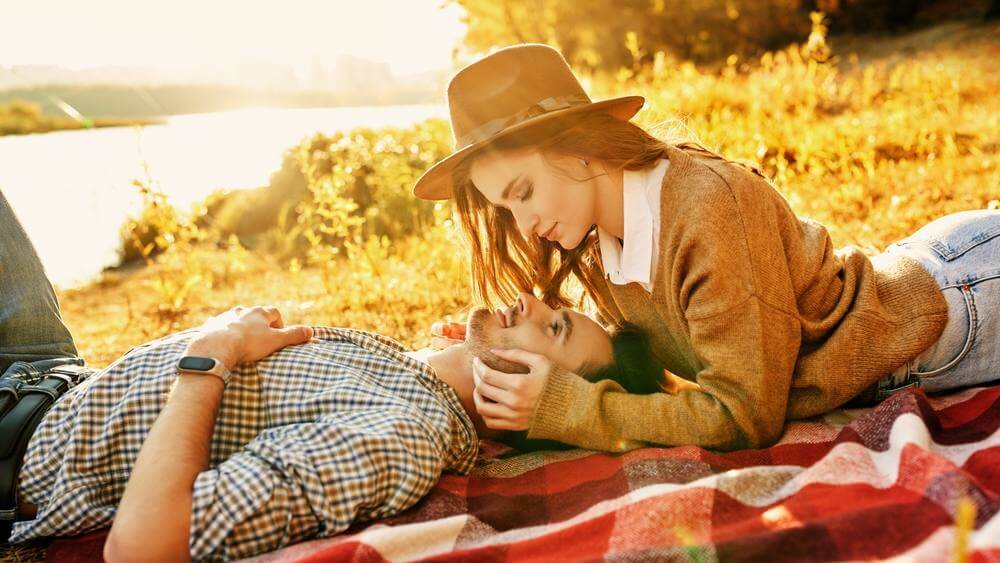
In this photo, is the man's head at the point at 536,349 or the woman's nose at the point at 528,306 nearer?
the man's head at the point at 536,349

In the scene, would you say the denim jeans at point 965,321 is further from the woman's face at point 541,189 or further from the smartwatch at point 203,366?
the smartwatch at point 203,366

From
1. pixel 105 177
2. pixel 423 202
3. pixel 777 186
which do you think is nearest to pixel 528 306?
pixel 777 186

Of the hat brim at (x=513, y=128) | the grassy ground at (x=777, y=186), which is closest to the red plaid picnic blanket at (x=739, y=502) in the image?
the hat brim at (x=513, y=128)

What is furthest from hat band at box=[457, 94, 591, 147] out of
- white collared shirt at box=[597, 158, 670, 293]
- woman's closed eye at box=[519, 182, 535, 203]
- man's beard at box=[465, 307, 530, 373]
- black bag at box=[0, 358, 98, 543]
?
black bag at box=[0, 358, 98, 543]

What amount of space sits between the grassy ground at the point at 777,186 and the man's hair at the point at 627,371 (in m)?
0.86

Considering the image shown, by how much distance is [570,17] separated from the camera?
63.0 feet

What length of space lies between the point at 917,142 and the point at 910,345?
4850 millimetres

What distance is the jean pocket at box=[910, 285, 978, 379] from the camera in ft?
8.77

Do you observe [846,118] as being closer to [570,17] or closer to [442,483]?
[442,483]

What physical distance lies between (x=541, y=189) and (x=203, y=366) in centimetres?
121

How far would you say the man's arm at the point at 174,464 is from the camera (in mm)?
1938

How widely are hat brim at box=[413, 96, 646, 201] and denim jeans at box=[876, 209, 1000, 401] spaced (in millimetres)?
1213

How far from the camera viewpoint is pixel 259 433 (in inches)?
91.3

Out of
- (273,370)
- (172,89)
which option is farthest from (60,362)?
(172,89)
